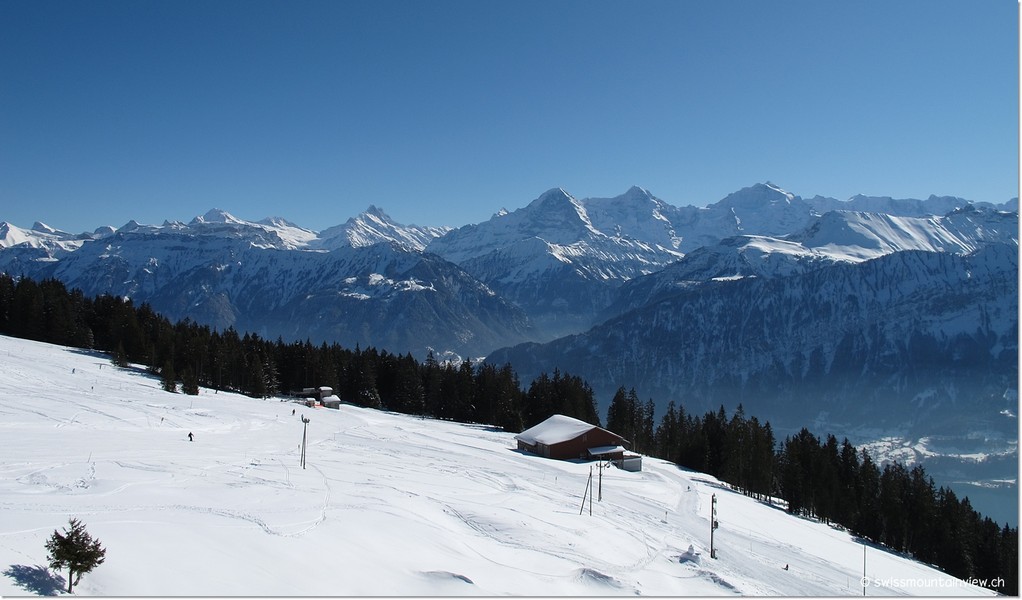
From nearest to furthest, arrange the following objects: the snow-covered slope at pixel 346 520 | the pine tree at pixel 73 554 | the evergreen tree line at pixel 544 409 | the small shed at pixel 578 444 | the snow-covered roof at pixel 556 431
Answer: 1. the pine tree at pixel 73 554
2. the snow-covered slope at pixel 346 520
3. the evergreen tree line at pixel 544 409
4. the small shed at pixel 578 444
5. the snow-covered roof at pixel 556 431

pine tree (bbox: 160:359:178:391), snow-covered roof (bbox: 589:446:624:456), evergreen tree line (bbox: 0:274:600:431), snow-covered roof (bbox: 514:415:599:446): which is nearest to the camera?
snow-covered roof (bbox: 589:446:624:456)

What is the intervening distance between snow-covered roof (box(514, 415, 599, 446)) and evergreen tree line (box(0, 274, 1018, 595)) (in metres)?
19.1

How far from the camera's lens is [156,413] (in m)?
59.7

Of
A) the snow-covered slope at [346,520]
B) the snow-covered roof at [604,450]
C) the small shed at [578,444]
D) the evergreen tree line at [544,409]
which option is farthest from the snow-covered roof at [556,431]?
the evergreen tree line at [544,409]

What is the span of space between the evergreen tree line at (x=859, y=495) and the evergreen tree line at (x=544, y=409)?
153mm

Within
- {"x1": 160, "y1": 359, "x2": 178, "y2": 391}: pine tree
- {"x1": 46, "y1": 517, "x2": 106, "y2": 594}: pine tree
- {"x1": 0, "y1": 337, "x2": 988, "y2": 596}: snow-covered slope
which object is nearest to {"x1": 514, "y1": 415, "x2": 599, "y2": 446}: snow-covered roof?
{"x1": 0, "y1": 337, "x2": 988, "y2": 596}: snow-covered slope

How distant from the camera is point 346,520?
1164 inches

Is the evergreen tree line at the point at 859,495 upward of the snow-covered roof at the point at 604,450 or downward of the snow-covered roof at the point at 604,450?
downward

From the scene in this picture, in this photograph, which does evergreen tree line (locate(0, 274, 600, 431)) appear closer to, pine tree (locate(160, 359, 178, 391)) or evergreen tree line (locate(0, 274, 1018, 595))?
evergreen tree line (locate(0, 274, 1018, 595))

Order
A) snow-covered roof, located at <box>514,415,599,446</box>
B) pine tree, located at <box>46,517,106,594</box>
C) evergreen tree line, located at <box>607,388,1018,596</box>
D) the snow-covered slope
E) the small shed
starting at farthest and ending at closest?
1. snow-covered roof, located at <box>514,415,599,446</box>
2. the small shed
3. evergreen tree line, located at <box>607,388,1018,596</box>
4. the snow-covered slope
5. pine tree, located at <box>46,517,106,594</box>

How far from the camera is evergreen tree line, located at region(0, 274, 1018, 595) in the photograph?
71.1 metres

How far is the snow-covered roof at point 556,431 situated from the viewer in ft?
243

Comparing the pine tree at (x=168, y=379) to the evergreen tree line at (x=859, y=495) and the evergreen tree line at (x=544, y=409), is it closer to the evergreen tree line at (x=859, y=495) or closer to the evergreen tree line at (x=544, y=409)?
the evergreen tree line at (x=544, y=409)

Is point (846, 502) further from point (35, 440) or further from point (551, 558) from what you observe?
point (35, 440)
